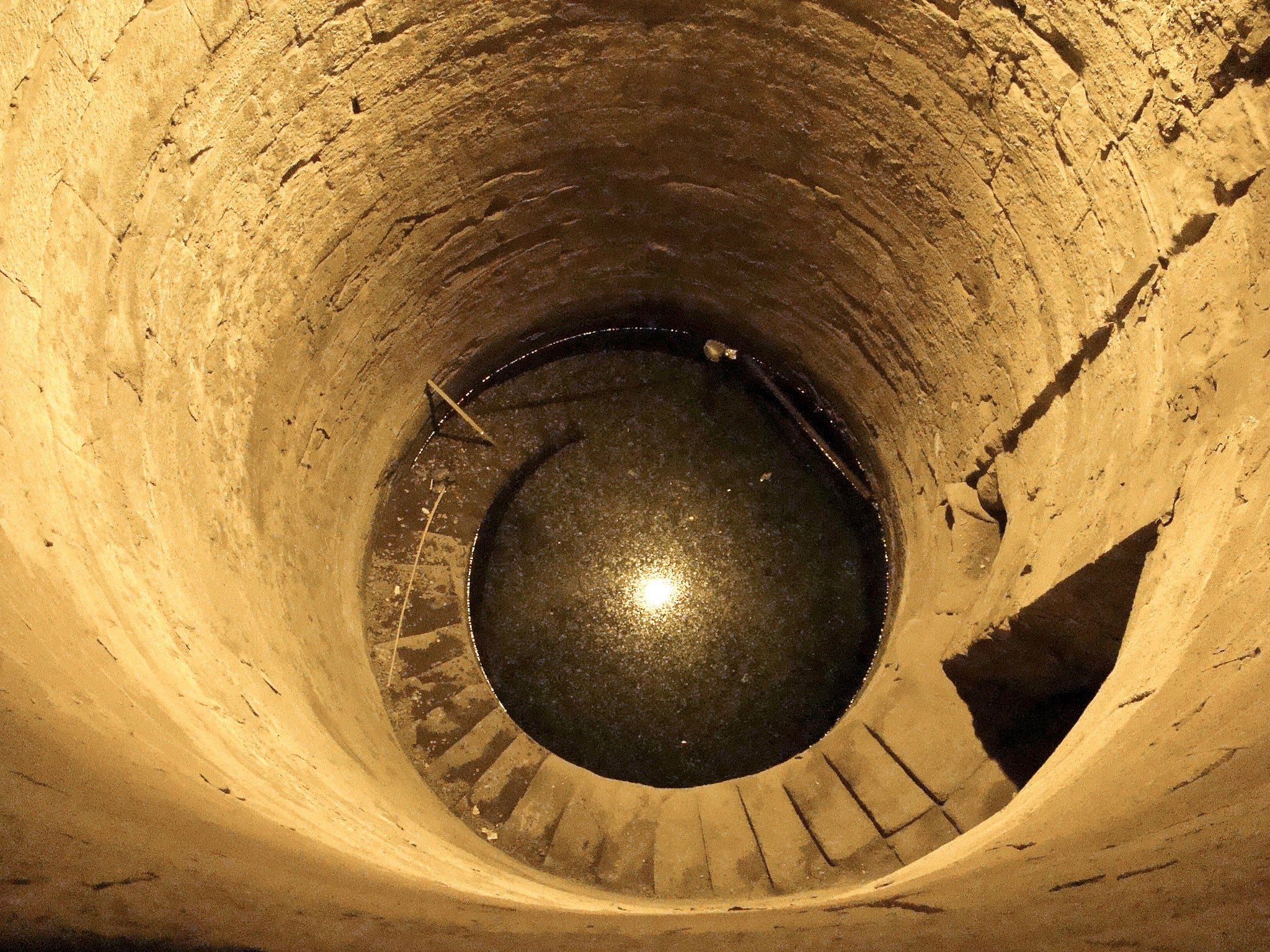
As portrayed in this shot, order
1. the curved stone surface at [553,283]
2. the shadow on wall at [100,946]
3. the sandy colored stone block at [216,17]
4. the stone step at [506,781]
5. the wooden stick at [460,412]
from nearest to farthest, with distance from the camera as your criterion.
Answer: the shadow on wall at [100,946] → the curved stone surface at [553,283] → the sandy colored stone block at [216,17] → the stone step at [506,781] → the wooden stick at [460,412]

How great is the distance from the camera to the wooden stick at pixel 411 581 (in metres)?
4.45

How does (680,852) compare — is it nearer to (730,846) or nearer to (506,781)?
(730,846)

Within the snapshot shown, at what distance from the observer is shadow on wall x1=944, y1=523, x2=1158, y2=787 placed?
8.18 ft

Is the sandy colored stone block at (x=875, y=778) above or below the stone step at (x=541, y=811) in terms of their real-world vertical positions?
below

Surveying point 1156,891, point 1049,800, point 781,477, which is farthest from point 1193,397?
point 781,477

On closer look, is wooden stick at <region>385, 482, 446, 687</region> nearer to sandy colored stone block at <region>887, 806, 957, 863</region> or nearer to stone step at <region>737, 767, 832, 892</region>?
stone step at <region>737, 767, 832, 892</region>

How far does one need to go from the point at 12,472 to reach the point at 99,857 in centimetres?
113

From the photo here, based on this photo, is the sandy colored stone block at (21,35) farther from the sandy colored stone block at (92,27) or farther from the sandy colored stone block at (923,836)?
the sandy colored stone block at (923,836)

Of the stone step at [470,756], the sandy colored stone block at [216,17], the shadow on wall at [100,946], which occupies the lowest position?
the shadow on wall at [100,946]

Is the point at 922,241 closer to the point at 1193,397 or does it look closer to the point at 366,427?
the point at 1193,397

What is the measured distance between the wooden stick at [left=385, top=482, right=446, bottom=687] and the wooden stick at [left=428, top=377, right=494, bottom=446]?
36 cm

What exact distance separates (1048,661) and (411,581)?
317 cm

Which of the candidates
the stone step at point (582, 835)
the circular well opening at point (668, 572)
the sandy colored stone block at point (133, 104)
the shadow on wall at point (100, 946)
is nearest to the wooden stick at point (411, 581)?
the circular well opening at point (668, 572)

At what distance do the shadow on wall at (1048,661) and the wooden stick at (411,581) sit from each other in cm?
276
